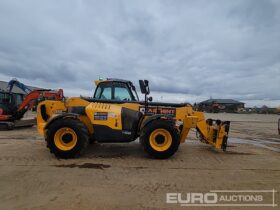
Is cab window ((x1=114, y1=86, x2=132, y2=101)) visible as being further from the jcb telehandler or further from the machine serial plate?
the machine serial plate

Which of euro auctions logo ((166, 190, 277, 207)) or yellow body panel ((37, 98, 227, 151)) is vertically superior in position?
yellow body panel ((37, 98, 227, 151))

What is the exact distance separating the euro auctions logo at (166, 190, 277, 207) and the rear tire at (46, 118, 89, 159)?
343cm

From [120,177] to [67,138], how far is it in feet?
7.92

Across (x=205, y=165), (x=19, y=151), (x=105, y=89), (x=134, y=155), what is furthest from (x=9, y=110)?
(x=205, y=165)

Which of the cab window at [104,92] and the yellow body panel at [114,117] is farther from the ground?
the cab window at [104,92]

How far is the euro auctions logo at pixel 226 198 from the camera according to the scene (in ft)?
15.2

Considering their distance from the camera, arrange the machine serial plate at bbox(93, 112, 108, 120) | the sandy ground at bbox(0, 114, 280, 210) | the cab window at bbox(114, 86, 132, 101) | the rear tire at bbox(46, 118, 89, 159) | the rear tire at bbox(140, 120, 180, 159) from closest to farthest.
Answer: the sandy ground at bbox(0, 114, 280, 210) < the rear tire at bbox(46, 118, 89, 159) < the rear tire at bbox(140, 120, 180, 159) < the machine serial plate at bbox(93, 112, 108, 120) < the cab window at bbox(114, 86, 132, 101)

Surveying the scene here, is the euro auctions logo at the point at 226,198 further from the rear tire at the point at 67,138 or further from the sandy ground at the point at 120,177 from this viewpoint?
the rear tire at the point at 67,138

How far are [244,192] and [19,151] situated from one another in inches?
261

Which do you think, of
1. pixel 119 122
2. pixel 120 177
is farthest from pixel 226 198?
pixel 119 122

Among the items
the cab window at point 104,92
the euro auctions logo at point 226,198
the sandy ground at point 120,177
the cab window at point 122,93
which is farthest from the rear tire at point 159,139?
the euro auctions logo at point 226,198

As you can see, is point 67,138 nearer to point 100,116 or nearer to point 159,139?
point 100,116

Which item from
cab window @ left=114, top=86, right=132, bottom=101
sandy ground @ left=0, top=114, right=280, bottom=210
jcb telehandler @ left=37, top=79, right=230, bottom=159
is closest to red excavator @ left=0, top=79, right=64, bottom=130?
sandy ground @ left=0, top=114, right=280, bottom=210

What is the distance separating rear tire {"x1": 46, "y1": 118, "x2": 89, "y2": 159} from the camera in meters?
7.61
